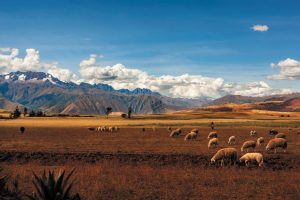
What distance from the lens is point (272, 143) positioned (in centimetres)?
3397

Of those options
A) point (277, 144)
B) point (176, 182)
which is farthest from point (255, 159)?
point (277, 144)

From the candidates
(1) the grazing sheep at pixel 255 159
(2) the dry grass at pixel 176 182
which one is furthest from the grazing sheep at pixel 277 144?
(2) the dry grass at pixel 176 182

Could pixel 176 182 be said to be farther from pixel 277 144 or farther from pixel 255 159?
pixel 277 144

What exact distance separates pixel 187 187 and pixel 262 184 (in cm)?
401

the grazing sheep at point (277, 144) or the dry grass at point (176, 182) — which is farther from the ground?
the grazing sheep at point (277, 144)

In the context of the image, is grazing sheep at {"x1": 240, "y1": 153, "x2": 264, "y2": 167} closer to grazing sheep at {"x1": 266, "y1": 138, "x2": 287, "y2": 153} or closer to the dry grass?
the dry grass

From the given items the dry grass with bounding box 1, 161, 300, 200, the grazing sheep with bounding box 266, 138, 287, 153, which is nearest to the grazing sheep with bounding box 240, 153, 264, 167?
the dry grass with bounding box 1, 161, 300, 200

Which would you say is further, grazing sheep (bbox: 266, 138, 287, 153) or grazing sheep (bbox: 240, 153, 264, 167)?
grazing sheep (bbox: 266, 138, 287, 153)

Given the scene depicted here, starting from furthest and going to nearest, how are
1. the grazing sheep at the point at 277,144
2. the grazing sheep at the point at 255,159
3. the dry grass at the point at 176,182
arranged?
1. the grazing sheep at the point at 277,144
2. the grazing sheep at the point at 255,159
3. the dry grass at the point at 176,182

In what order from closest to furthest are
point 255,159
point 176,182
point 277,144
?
point 176,182 → point 255,159 → point 277,144

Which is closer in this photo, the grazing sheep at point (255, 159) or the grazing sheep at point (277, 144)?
the grazing sheep at point (255, 159)

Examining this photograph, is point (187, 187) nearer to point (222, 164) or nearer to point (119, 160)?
point (222, 164)

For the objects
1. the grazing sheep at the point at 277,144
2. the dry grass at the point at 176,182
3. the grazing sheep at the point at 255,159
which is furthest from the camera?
the grazing sheep at the point at 277,144

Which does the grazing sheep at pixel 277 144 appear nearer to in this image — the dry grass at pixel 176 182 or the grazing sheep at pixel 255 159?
the grazing sheep at pixel 255 159
